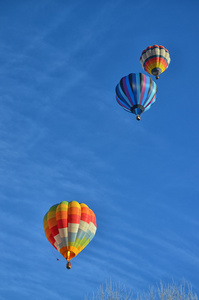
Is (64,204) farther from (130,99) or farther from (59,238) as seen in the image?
(130,99)

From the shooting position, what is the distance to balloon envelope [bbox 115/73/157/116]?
46.9m

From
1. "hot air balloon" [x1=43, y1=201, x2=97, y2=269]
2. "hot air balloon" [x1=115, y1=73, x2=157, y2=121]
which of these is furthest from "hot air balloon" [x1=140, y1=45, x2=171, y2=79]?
"hot air balloon" [x1=43, y1=201, x2=97, y2=269]

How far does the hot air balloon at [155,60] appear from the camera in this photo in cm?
5828

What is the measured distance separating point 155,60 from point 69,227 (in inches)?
1021

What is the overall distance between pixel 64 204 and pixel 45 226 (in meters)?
2.30

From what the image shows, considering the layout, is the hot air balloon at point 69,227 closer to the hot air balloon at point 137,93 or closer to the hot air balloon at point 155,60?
→ the hot air balloon at point 137,93

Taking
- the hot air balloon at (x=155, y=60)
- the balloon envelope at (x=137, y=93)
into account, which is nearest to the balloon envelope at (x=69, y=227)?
the balloon envelope at (x=137, y=93)

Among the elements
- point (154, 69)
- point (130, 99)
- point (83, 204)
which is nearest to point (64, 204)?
point (83, 204)

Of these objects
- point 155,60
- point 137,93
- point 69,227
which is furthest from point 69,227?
point 155,60

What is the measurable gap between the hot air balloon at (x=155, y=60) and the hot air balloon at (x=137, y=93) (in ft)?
36.0

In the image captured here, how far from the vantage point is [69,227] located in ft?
130

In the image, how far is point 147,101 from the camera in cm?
4744

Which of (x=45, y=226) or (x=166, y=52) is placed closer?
(x=45, y=226)

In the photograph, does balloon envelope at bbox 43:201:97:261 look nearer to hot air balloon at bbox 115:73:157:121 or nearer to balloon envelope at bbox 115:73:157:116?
hot air balloon at bbox 115:73:157:121
